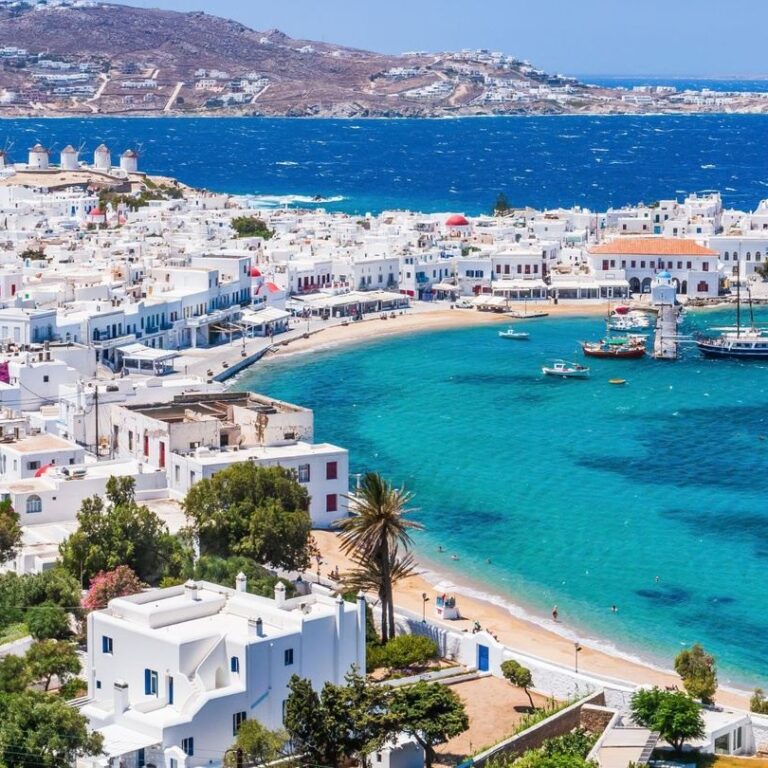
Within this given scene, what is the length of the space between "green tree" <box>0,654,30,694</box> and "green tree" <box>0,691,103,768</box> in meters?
2.75

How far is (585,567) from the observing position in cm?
4375

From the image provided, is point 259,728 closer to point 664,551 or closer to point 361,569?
point 361,569

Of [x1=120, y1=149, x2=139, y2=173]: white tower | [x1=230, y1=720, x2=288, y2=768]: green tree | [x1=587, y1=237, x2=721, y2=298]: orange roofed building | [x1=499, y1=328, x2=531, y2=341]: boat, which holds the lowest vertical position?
[x1=499, y1=328, x2=531, y2=341]: boat

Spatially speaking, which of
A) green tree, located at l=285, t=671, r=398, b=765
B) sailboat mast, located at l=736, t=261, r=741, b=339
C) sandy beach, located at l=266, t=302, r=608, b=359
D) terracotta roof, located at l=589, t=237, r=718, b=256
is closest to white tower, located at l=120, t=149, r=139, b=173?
terracotta roof, located at l=589, t=237, r=718, b=256

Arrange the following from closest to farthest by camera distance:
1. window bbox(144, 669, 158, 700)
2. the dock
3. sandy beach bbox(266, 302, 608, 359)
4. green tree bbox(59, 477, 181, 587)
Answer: window bbox(144, 669, 158, 700)
green tree bbox(59, 477, 181, 587)
the dock
sandy beach bbox(266, 302, 608, 359)

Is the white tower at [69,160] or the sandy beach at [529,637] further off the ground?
the white tower at [69,160]

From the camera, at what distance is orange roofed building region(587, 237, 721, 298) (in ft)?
309

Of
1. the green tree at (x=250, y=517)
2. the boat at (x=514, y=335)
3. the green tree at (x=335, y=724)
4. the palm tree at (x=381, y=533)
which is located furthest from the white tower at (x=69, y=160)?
the green tree at (x=335, y=724)

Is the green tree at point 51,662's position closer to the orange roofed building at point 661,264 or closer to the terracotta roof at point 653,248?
the orange roofed building at point 661,264

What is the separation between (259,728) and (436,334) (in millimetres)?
56651

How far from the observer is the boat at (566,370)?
Result: 7138 cm

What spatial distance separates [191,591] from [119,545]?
19.5 feet

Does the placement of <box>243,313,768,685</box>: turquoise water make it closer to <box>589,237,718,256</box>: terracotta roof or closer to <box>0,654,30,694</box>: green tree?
<box>589,237,718,256</box>: terracotta roof

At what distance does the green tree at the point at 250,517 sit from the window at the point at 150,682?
360 inches
